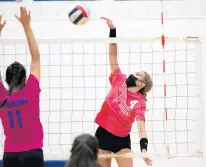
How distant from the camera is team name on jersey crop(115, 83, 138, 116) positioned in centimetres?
448

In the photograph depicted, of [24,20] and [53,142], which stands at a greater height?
[24,20]

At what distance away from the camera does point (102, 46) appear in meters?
6.37

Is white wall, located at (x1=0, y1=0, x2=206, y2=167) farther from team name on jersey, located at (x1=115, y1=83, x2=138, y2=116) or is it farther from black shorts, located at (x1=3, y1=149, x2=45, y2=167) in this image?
black shorts, located at (x1=3, y1=149, x2=45, y2=167)

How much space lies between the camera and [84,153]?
245cm

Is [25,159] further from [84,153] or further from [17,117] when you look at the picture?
[84,153]

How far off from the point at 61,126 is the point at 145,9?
185cm

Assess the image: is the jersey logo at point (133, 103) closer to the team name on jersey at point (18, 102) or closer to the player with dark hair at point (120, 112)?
the player with dark hair at point (120, 112)

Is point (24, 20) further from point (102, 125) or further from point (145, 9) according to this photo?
point (145, 9)

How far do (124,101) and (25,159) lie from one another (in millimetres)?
1344

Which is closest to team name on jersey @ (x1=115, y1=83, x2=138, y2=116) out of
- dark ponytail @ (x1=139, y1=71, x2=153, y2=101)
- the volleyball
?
dark ponytail @ (x1=139, y1=71, x2=153, y2=101)

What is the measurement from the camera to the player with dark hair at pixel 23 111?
11.1 ft

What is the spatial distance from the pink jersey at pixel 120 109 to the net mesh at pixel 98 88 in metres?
1.65

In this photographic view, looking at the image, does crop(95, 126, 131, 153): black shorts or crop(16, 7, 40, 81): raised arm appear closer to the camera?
crop(16, 7, 40, 81): raised arm

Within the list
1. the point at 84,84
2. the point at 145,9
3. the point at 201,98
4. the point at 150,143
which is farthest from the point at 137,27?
the point at 201,98
